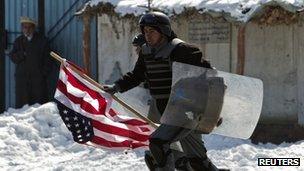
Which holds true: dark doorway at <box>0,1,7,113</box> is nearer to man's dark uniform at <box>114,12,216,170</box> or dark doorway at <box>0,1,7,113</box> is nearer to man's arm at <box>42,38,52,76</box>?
man's arm at <box>42,38,52,76</box>

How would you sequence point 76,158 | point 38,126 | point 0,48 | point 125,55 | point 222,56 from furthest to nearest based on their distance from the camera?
point 0,48, point 125,55, point 222,56, point 38,126, point 76,158

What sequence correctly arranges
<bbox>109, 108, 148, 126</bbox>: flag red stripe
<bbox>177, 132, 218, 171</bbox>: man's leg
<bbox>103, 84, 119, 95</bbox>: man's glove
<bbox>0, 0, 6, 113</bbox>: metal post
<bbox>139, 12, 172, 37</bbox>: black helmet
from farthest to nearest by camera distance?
<bbox>0, 0, 6, 113</bbox>: metal post → <bbox>109, 108, 148, 126</bbox>: flag red stripe → <bbox>103, 84, 119, 95</bbox>: man's glove → <bbox>177, 132, 218, 171</bbox>: man's leg → <bbox>139, 12, 172, 37</bbox>: black helmet

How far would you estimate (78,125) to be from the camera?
792 centimetres

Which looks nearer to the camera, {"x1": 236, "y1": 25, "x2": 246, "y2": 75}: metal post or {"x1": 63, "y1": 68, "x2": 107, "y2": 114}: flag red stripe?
{"x1": 63, "y1": 68, "x2": 107, "y2": 114}: flag red stripe

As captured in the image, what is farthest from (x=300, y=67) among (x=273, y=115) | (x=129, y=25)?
(x=129, y=25)

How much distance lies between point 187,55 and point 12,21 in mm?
10779

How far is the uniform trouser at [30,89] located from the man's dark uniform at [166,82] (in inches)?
321

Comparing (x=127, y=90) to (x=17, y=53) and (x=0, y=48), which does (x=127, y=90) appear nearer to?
(x=17, y=53)

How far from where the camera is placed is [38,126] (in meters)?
12.4

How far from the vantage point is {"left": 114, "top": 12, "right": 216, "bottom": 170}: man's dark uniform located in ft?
21.5

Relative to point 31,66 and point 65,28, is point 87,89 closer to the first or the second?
point 31,66

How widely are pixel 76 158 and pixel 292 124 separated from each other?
399 cm

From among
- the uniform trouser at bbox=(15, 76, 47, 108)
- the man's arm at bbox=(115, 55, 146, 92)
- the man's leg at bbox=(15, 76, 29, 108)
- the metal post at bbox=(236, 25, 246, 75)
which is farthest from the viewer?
the man's leg at bbox=(15, 76, 29, 108)

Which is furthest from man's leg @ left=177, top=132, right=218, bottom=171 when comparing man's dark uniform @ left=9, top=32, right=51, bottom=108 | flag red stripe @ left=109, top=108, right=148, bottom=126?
man's dark uniform @ left=9, top=32, right=51, bottom=108
